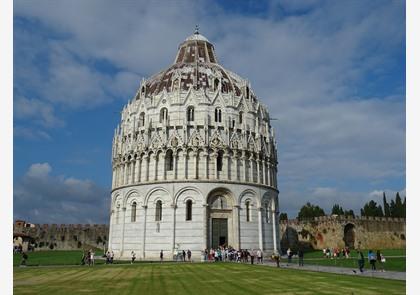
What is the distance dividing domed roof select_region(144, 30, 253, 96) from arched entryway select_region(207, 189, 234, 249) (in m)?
13.6

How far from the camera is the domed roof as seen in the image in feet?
165

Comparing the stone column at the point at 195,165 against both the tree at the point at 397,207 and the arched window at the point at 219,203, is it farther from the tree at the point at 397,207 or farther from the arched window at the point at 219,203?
the tree at the point at 397,207

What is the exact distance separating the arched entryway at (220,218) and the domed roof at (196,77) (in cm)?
1358

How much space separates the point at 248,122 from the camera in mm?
49219

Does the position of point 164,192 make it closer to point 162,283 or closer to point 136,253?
point 136,253

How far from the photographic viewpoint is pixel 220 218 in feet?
145

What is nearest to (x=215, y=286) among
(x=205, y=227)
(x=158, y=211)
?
(x=205, y=227)

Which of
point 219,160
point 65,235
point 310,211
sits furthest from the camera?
point 310,211

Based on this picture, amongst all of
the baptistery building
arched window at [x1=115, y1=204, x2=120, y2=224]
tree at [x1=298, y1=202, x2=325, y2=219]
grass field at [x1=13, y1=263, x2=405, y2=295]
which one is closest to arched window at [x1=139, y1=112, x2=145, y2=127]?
the baptistery building

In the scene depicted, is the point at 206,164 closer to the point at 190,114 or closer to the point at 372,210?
the point at 190,114

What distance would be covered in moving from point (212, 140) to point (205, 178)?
459 cm


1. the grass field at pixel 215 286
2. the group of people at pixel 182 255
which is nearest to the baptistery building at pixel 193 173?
the group of people at pixel 182 255

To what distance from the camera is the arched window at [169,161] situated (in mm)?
45406

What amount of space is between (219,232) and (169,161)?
9.87 meters
